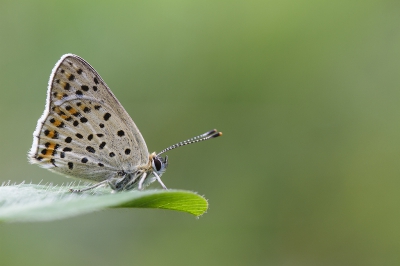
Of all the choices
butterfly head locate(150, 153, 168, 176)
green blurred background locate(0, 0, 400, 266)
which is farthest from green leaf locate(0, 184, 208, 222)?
green blurred background locate(0, 0, 400, 266)

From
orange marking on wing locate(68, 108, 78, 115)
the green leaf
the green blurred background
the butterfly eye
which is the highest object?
the green blurred background

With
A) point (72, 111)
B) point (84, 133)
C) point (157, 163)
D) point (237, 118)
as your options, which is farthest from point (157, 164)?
point (237, 118)

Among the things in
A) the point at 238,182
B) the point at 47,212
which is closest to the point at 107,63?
the point at 238,182

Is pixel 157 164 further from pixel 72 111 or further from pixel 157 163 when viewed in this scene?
pixel 72 111

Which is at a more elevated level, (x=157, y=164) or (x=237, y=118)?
(x=237, y=118)

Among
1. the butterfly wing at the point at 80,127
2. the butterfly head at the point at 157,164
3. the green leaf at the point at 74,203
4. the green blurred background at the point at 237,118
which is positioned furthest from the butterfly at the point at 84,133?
the green blurred background at the point at 237,118

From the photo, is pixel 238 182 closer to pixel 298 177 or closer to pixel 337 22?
pixel 298 177

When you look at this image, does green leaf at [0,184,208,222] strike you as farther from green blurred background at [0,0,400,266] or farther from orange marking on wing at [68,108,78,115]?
green blurred background at [0,0,400,266]
